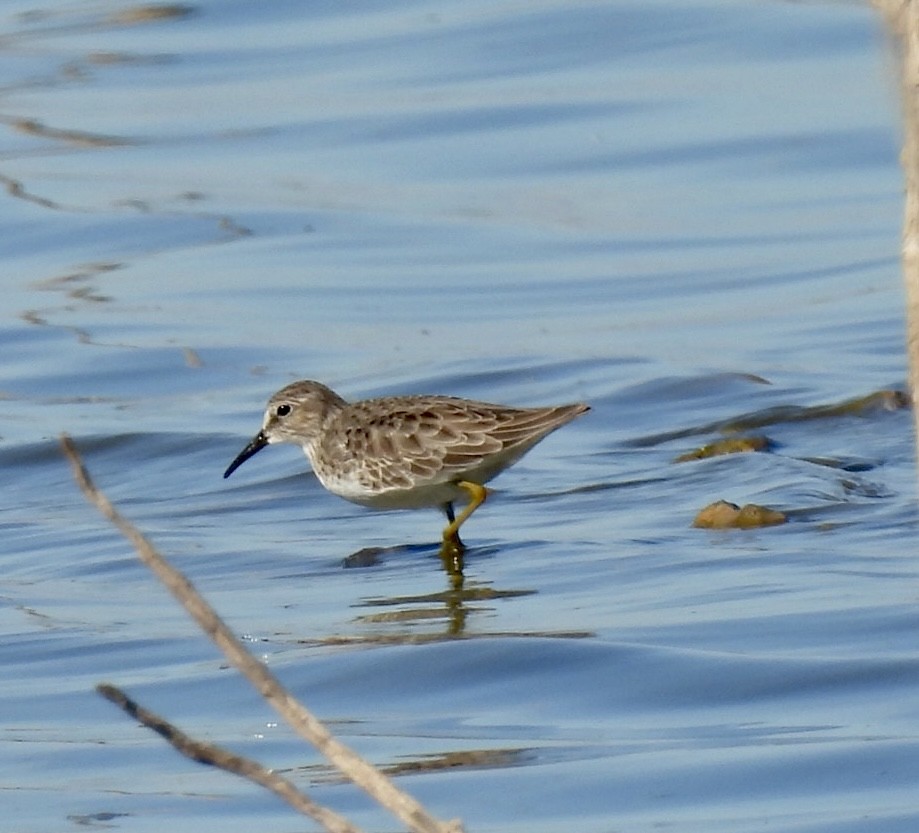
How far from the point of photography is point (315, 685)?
254 inches

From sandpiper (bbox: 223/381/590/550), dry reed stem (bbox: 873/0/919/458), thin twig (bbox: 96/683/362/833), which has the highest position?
dry reed stem (bbox: 873/0/919/458)

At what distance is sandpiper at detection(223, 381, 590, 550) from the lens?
8.52m

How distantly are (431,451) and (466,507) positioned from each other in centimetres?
30

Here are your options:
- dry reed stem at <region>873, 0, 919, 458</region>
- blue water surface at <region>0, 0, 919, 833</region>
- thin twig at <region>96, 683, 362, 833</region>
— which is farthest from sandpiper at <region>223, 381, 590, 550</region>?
dry reed stem at <region>873, 0, 919, 458</region>

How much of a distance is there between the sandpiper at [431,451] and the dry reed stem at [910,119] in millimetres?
6173

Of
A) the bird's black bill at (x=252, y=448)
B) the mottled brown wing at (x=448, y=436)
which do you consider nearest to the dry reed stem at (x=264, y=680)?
the mottled brown wing at (x=448, y=436)

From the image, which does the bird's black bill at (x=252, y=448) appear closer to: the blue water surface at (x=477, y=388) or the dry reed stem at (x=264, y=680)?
the blue water surface at (x=477, y=388)

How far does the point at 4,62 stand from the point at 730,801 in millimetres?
16356

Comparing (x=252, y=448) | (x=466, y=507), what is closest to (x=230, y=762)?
(x=466, y=507)

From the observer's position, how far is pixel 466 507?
344 inches

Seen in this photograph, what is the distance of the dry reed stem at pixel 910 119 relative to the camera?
2.12 metres

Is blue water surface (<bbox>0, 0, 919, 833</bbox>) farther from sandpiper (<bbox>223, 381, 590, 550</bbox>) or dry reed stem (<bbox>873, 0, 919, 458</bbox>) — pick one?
sandpiper (<bbox>223, 381, 590, 550</bbox>)

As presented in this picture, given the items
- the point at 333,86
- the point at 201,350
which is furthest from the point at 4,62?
the point at 201,350

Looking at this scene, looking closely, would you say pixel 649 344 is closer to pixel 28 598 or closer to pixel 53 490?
pixel 53 490
